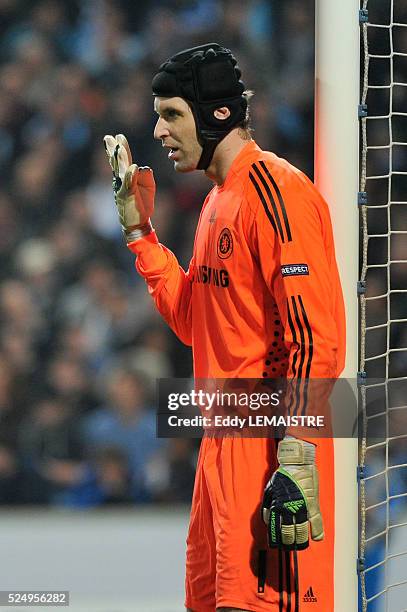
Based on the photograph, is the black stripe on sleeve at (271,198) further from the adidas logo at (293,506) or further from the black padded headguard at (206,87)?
the adidas logo at (293,506)

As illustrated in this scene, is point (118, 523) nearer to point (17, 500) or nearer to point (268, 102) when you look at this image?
point (17, 500)

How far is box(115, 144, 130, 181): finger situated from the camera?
1.71m

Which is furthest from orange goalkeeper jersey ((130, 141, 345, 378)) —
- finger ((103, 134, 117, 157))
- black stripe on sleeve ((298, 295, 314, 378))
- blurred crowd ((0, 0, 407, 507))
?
blurred crowd ((0, 0, 407, 507))

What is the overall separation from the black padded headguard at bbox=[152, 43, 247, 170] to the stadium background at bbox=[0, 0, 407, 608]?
1364mm

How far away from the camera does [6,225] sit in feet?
9.93

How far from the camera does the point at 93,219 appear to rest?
304cm

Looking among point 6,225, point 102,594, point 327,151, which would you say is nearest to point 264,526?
point 327,151

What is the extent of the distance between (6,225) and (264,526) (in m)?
1.81

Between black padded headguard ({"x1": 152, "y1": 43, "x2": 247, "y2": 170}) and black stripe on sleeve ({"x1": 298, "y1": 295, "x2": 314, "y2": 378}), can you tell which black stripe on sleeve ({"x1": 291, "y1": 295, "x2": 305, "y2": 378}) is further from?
black padded headguard ({"x1": 152, "y1": 43, "x2": 247, "y2": 170})

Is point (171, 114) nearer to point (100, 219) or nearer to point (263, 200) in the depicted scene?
point (263, 200)

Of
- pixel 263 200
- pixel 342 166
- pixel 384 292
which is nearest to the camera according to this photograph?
pixel 263 200

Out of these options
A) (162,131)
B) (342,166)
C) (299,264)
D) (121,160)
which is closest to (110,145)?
(121,160)

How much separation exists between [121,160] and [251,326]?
41 cm

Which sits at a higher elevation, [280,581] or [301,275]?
[301,275]
